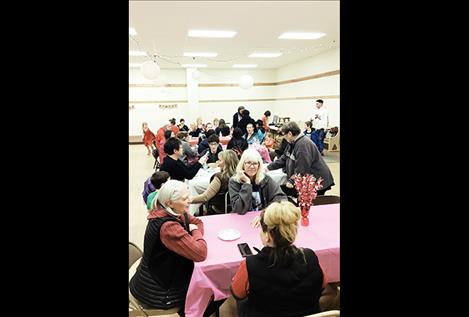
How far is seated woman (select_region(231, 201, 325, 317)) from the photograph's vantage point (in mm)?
1490

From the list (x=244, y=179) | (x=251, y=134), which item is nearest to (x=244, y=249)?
(x=244, y=179)

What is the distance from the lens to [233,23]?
593cm

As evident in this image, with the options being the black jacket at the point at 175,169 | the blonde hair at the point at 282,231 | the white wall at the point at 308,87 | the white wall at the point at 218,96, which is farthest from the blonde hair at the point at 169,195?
the white wall at the point at 218,96

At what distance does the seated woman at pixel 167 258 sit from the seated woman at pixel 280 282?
41 centimetres

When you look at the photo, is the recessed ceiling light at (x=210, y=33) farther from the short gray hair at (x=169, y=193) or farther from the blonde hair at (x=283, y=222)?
the blonde hair at (x=283, y=222)

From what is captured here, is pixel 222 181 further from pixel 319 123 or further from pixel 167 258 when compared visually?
pixel 319 123

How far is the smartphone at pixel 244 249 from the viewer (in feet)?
6.28

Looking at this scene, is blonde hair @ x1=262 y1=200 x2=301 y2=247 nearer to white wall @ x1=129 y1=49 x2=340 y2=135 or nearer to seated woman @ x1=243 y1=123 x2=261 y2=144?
seated woman @ x1=243 y1=123 x2=261 y2=144

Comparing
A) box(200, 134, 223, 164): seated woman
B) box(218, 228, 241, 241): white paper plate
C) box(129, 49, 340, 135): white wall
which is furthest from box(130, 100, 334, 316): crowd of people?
box(129, 49, 340, 135): white wall

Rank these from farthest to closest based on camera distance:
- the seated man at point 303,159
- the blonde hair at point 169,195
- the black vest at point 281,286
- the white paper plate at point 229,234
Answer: the seated man at point 303,159 → the white paper plate at point 229,234 → the blonde hair at point 169,195 → the black vest at point 281,286
